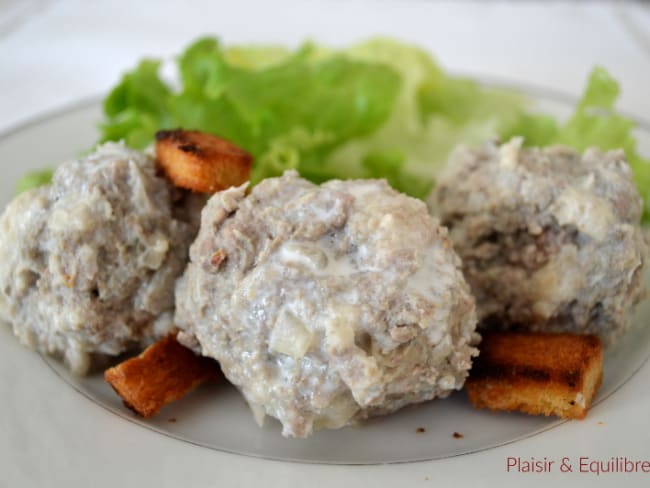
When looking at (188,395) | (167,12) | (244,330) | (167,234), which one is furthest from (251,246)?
(167,12)

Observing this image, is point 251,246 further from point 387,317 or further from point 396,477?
point 396,477

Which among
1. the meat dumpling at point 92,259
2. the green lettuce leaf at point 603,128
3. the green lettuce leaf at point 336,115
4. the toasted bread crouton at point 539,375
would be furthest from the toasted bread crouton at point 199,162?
the green lettuce leaf at point 603,128

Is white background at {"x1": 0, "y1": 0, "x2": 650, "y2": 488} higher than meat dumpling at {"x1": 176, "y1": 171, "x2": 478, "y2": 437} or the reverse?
the reverse

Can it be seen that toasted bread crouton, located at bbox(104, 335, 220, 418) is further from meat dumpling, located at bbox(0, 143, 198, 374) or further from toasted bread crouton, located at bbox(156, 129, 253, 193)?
toasted bread crouton, located at bbox(156, 129, 253, 193)

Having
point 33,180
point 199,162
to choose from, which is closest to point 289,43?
point 33,180

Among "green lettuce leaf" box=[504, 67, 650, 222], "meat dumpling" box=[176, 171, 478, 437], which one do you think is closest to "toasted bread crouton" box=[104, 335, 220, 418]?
"meat dumpling" box=[176, 171, 478, 437]
